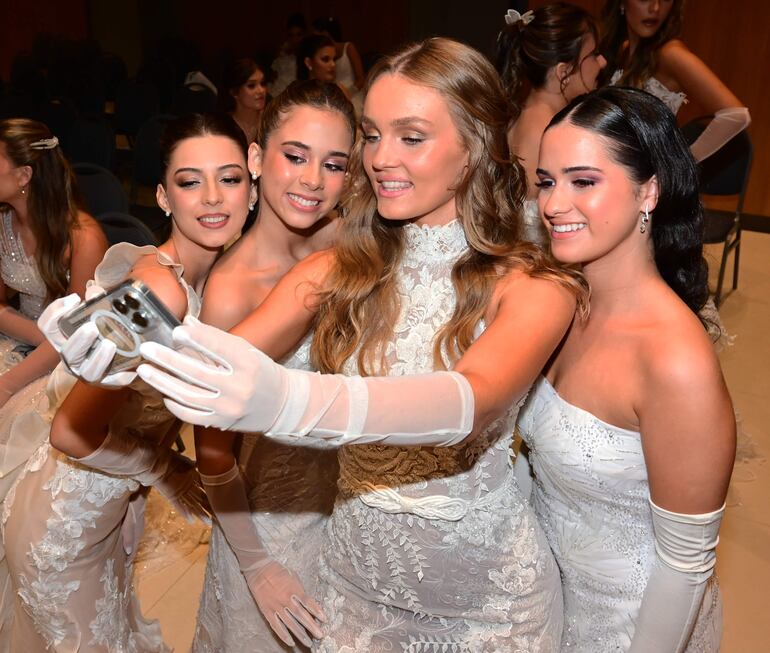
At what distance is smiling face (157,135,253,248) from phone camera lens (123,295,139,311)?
143 centimetres

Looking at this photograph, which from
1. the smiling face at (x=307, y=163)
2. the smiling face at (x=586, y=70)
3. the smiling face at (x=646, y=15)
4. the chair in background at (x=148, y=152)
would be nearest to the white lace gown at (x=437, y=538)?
the smiling face at (x=307, y=163)

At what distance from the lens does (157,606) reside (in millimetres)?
3078

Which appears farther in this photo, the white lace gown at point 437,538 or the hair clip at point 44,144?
the hair clip at point 44,144

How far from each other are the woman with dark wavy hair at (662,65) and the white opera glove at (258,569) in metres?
3.13

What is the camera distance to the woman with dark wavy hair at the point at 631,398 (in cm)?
161

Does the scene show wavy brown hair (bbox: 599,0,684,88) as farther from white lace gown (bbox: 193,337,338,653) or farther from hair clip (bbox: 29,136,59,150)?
white lace gown (bbox: 193,337,338,653)

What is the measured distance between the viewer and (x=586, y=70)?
3.47 m

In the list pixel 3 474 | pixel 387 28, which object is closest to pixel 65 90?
pixel 387 28

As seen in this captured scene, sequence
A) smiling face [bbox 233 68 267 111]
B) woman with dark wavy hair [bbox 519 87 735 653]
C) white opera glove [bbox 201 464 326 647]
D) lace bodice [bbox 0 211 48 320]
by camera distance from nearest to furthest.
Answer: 1. woman with dark wavy hair [bbox 519 87 735 653]
2. white opera glove [bbox 201 464 326 647]
3. lace bodice [bbox 0 211 48 320]
4. smiling face [bbox 233 68 267 111]

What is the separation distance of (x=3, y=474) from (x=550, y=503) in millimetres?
1748

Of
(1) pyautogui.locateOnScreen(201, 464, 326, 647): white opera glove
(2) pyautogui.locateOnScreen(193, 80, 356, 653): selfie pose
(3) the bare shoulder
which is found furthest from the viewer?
(2) pyautogui.locateOnScreen(193, 80, 356, 653): selfie pose

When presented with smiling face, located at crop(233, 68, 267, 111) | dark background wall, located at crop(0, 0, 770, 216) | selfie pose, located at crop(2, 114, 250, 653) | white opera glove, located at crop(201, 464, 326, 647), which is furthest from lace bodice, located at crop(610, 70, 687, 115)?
dark background wall, located at crop(0, 0, 770, 216)

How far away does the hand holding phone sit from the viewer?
110 cm

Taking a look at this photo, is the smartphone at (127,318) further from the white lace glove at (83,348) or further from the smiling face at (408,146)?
the smiling face at (408,146)
